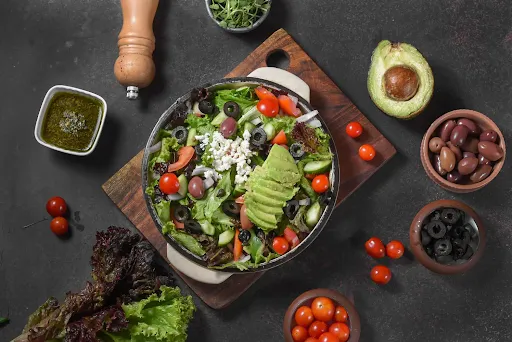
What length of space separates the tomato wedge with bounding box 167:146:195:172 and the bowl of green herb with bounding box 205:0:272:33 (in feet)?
2.68

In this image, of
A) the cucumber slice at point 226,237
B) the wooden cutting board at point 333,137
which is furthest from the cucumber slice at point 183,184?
the wooden cutting board at point 333,137

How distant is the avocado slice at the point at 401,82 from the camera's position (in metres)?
3.65

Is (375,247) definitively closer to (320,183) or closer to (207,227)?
(320,183)

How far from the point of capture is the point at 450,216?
369 centimetres

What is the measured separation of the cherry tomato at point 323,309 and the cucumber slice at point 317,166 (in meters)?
0.69

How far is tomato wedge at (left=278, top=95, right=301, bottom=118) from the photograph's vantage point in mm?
3609

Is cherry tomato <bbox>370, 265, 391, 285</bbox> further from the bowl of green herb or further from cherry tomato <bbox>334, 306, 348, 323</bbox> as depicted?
the bowl of green herb

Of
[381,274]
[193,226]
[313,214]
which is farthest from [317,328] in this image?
[193,226]

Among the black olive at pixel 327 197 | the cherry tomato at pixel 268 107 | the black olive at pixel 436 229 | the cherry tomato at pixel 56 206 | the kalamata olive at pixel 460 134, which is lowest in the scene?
the cherry tomato at pixel 56 206

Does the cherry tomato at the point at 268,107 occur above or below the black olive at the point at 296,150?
above

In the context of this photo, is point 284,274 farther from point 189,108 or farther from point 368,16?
point 368,16

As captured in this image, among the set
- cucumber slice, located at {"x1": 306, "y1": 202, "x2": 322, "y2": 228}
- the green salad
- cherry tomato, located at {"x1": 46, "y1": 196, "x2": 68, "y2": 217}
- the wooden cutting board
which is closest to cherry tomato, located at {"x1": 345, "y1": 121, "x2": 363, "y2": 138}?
the wooden cutting board

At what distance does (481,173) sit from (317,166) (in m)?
0.91

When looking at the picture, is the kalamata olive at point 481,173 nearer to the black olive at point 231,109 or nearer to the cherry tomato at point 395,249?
the cherry tomato at point 395,249
